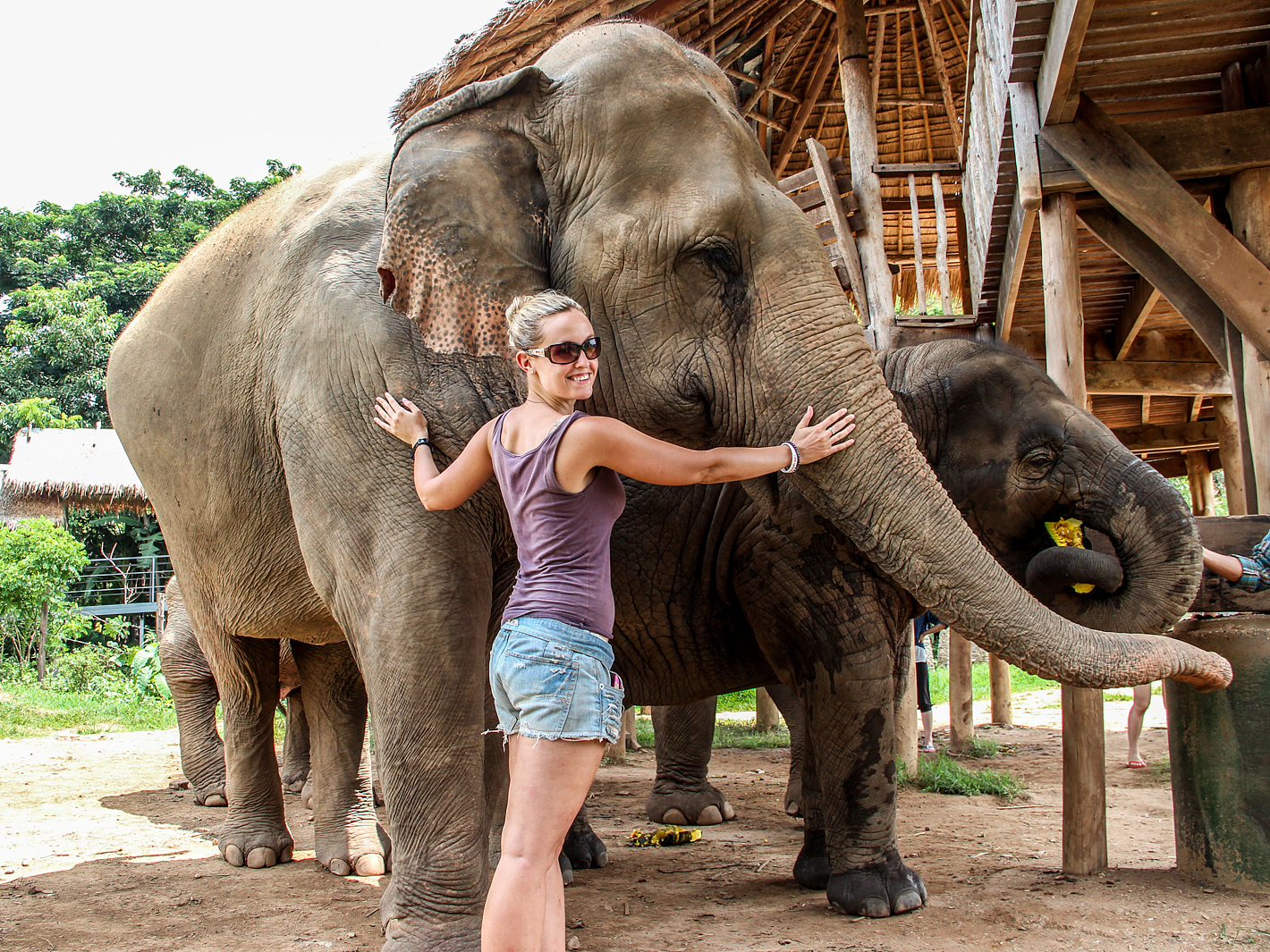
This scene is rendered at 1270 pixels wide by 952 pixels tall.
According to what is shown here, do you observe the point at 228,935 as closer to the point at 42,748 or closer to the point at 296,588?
the point at 296,588

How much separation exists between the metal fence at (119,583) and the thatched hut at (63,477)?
1.15m

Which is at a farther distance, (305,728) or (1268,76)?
(305,728)

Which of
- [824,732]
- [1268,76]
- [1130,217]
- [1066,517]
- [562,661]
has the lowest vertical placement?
[824,732]

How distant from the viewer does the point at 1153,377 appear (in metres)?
9.77

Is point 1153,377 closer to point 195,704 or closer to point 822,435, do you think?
point 822,435

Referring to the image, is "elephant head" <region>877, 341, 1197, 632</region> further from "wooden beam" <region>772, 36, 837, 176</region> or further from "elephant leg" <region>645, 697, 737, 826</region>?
"wooden beam" <region>772, 36, 837, 176</region>

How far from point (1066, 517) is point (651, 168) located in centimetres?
237

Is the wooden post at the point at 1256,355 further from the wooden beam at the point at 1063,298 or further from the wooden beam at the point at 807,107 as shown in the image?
the wooden beam at the point at 807,107

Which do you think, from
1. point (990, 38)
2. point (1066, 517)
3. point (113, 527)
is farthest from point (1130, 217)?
point (113, 527)

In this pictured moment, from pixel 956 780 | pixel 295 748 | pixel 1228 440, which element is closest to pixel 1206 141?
pixel 956 780

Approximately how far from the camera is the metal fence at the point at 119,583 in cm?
2055

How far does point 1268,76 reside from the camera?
200 inches

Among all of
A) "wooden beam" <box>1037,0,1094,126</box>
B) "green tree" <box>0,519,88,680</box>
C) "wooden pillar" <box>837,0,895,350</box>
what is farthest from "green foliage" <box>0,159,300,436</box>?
"wooden beam" <box>1037,0,1094,126</box>

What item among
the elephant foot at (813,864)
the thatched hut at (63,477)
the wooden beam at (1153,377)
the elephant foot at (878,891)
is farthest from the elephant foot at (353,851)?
the thatched hut at (63,477)
